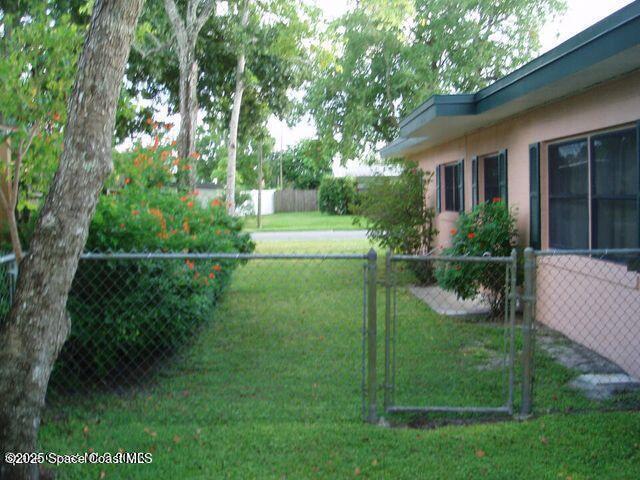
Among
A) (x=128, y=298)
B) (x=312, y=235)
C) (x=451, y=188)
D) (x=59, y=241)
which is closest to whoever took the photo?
(x=59, y=241)

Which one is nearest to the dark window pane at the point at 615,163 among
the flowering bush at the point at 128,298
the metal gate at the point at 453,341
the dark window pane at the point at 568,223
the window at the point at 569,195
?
the window at the point at 569,195

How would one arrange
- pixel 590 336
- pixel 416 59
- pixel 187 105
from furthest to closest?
pixel 416 59, pixel 187 105, pixel 590 336

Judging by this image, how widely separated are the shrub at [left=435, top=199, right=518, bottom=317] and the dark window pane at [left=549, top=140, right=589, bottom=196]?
1.00 m

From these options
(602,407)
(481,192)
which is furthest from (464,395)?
(481,192)

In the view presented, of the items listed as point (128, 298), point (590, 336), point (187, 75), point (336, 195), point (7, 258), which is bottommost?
point (590, 336)

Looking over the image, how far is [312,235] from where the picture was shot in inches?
1109

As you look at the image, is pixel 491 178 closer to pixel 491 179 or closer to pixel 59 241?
pixel 491 179

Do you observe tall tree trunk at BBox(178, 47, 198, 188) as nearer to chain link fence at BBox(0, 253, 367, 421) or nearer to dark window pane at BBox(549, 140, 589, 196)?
chain link fence at BBox(0, 253, 367, 421)

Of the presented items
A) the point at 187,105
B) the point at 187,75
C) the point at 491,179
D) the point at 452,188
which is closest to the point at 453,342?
the point at 491,179

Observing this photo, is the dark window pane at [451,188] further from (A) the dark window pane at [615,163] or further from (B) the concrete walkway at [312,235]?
(B) the concrete walkway at [312,235]

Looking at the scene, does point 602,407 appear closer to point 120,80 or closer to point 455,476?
point 455,476

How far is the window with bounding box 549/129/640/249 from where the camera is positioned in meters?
6.93

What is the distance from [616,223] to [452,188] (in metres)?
7.74

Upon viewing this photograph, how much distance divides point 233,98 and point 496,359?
18.3 meters
